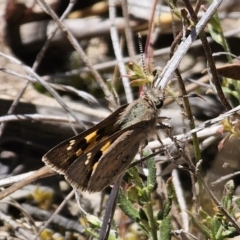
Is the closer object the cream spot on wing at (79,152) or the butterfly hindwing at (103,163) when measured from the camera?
the butterfly hindwing at (103,163)

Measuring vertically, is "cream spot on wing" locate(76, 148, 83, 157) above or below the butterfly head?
below

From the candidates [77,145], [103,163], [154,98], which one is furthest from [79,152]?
[154,98]

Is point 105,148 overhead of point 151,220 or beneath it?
overhead

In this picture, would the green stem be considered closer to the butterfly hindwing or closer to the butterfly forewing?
the butterfly hindwing

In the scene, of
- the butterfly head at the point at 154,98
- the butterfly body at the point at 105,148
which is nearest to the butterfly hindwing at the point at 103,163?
the butterfly body at the point at 105,148

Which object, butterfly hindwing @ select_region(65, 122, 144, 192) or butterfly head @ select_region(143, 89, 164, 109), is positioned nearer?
butterfly hindwing @ select_region(65, 122, 144, 192)

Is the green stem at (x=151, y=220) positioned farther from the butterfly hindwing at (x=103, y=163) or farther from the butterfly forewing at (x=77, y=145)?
the butterfly forewing at (x=77, y=145)

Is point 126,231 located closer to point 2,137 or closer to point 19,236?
point 19,236

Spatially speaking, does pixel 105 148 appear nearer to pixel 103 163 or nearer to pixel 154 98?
pixel 103 163

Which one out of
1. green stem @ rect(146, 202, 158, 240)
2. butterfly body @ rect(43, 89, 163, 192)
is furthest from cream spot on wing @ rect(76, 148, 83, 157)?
green stem @ rect(146, 202, 158, 240)
